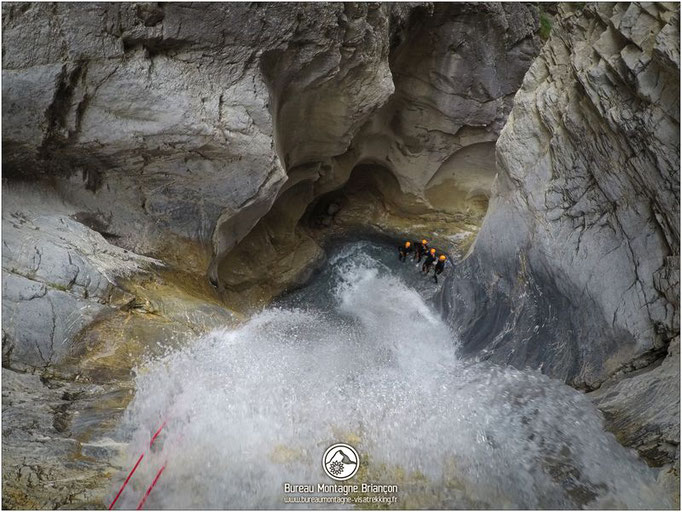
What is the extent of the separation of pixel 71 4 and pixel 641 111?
7.96 m

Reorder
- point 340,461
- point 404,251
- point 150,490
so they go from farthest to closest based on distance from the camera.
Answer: point 404,251, point 340,461, point 150,490

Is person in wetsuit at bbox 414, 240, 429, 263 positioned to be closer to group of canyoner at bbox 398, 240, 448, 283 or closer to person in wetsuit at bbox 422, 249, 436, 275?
group of canyoner at bbox 398, 240, 448, 283

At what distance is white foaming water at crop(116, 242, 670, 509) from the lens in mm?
5371

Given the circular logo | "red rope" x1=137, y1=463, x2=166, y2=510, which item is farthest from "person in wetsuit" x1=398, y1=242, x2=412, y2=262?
"red rope" x1=137, y1=463, x2=166, y2=510

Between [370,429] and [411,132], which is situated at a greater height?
[411,132]

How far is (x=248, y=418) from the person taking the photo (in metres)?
6.27

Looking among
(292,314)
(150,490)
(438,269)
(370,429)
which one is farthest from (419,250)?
(150,490)

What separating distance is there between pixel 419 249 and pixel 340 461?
319 inches

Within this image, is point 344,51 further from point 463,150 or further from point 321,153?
point 463,150

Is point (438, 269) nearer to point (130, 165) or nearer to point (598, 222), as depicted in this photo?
point (598, 222)

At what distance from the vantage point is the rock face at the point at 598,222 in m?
5.13

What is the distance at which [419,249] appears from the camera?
13.0m

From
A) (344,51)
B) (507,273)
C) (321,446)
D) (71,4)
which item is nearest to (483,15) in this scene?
(344,51)

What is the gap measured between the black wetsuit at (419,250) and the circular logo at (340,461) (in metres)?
7.84
